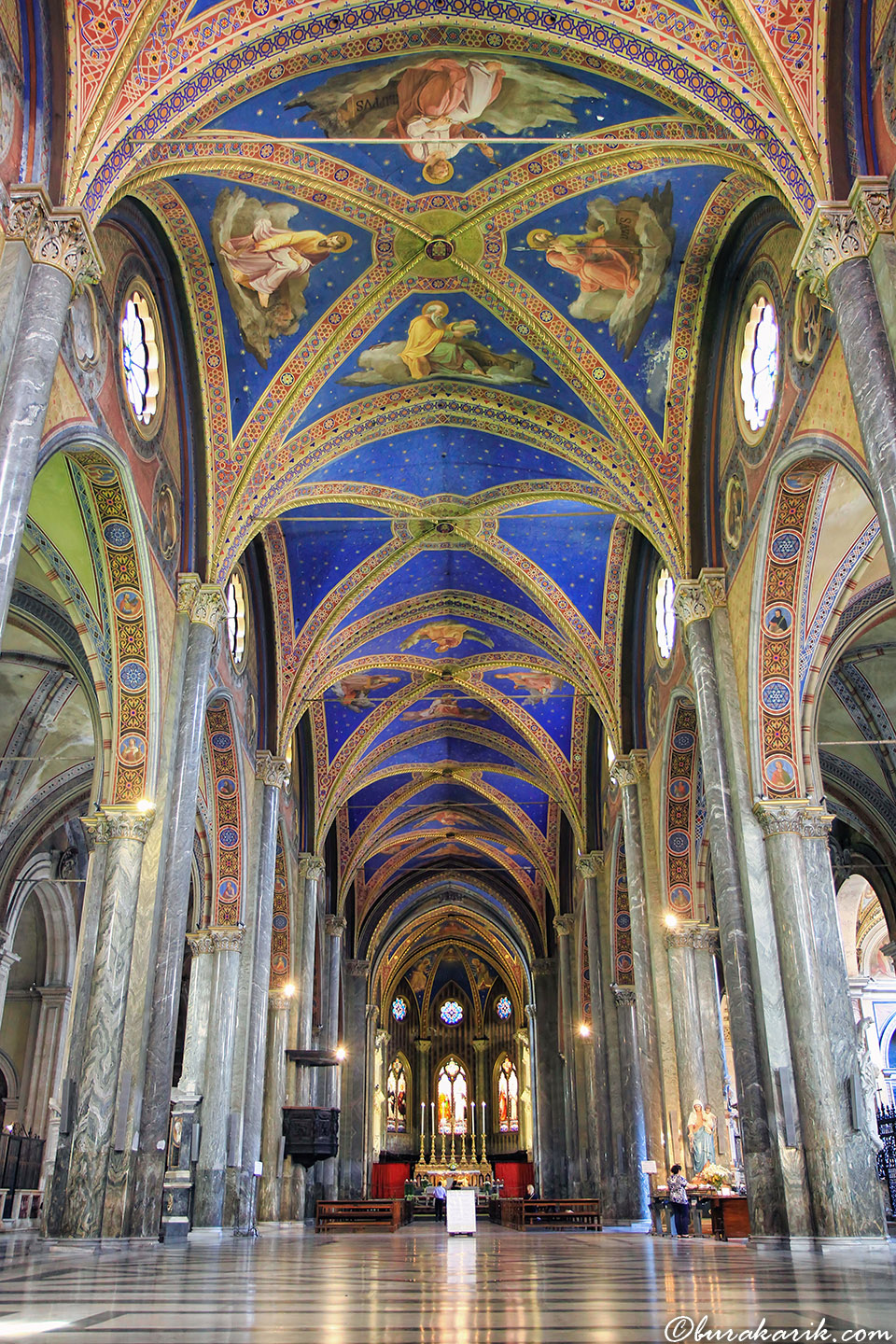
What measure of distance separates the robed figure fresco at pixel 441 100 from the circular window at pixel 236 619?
757 cm

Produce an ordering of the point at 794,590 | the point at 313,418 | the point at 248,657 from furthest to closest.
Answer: the point at 248,657 → the point at 313,418 → the point at 794,590

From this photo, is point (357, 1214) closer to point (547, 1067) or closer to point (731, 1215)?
point (731, 1215)

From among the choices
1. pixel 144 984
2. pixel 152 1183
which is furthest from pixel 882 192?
pixel 152 1183

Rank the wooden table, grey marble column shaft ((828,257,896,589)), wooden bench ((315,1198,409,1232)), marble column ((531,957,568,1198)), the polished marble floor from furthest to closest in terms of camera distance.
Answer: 1. marble column ((531,957,568,1198))
2. wooden bench ((315,1198,409,1232))
3. the wooden table
4. grey marble column shaft ((828,257,896,589))
5. the polished marble floor

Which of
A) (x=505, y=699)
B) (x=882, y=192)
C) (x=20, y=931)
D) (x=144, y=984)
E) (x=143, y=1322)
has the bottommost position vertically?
(x=143, y=1322)

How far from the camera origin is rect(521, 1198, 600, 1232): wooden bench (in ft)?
72.2

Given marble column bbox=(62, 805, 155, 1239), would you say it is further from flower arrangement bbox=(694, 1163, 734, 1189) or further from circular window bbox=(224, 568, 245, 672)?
flower arrangement bbox=(694, 1163, 734, 1189)

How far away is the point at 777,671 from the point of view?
13.4 metres

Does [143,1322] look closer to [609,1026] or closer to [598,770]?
[609,1026]

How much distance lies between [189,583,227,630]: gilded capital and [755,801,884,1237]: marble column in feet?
25.3

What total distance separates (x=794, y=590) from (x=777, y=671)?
102cm

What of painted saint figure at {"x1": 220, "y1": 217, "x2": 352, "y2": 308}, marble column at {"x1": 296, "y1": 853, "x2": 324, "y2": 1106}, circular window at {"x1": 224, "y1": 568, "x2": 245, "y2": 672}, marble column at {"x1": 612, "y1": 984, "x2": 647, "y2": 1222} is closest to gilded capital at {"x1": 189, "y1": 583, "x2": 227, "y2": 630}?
circular window at {"x1": 224, "y1": 568, "x2": 245, "y2": 672}

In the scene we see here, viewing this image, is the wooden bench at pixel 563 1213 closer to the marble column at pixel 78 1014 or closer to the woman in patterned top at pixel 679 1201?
the woman in patterned top at pixel 679 1201

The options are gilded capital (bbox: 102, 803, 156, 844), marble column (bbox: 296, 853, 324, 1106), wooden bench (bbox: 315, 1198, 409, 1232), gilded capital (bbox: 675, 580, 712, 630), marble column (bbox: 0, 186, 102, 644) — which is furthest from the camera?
marble column (bbox: 296, 853, 324, 1106)
